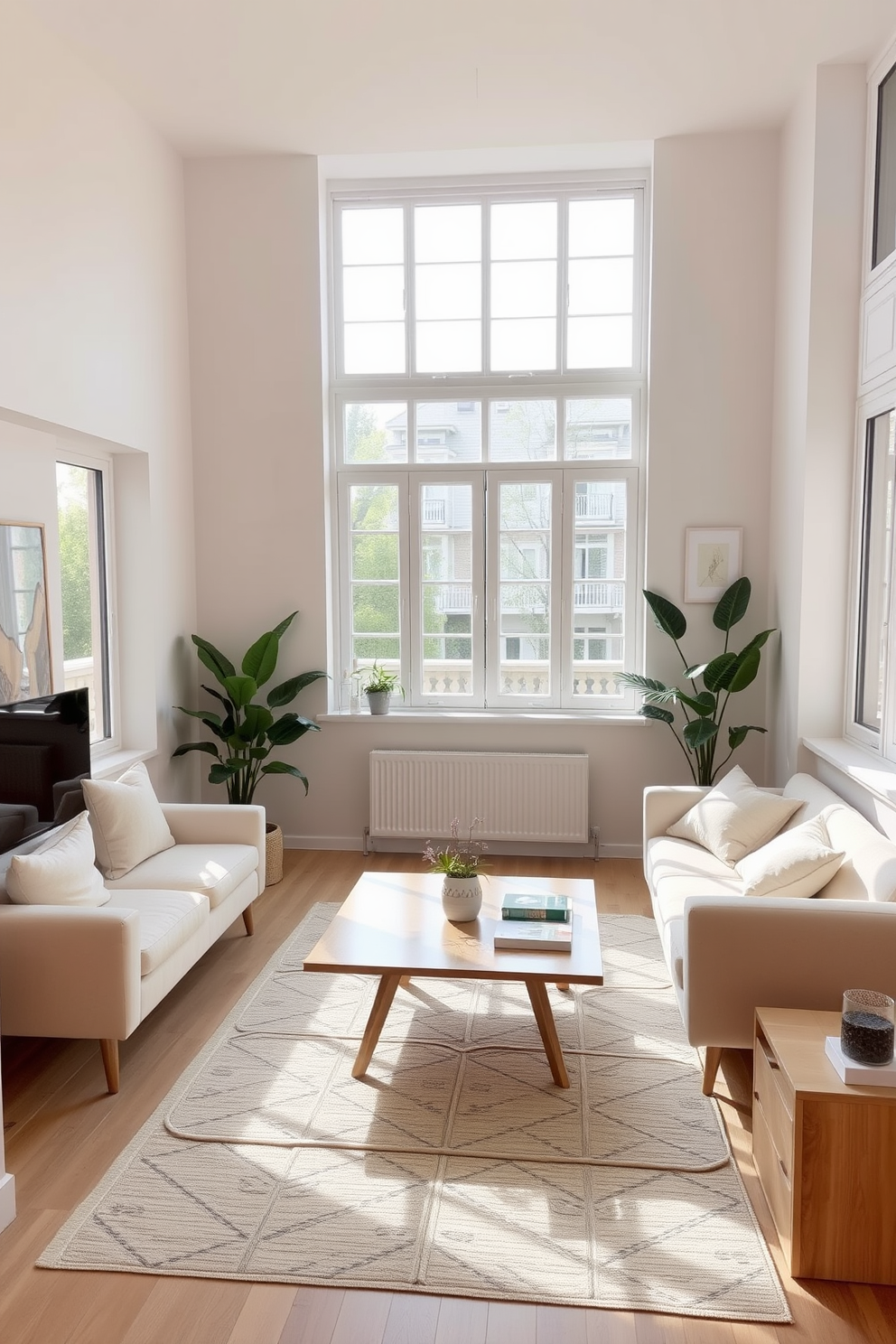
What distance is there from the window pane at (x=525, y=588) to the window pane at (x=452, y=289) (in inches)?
44.3

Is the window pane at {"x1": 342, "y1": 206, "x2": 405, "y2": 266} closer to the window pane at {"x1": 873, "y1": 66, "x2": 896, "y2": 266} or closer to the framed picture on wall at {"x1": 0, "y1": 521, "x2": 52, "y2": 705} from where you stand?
the window pane at {"x1": 873, "y1": 66, "x2": 896, "y2": 266}

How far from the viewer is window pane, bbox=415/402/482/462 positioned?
5801mm

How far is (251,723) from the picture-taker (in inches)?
204

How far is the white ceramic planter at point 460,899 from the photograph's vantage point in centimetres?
341

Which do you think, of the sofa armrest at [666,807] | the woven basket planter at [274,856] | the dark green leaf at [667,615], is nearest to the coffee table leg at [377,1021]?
the sofa armrest at [666,807]

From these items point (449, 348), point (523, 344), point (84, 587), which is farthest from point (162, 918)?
point (523, 344)

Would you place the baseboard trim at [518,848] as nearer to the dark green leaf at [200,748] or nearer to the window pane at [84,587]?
the dark green leaf at [200,748]


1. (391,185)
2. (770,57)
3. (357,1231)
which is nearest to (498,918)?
(357,1231)

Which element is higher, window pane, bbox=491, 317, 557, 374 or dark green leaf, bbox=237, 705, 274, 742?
window pane, bbox=491, 317, 557, 374

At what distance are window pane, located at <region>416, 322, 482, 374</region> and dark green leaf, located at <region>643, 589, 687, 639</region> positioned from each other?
180 cm

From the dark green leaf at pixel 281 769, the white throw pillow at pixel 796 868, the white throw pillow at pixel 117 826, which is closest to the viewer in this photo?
the white throw pillow at pixel 796 868

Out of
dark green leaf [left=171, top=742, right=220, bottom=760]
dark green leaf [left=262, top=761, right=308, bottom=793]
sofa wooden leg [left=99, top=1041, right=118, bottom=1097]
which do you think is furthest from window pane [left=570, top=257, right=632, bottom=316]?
sofa wooden leg [left=99, top=1041, right=118, bottom=1097]

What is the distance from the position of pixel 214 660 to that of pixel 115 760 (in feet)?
2.74

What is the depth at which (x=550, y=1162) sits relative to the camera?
2709 millimetres
